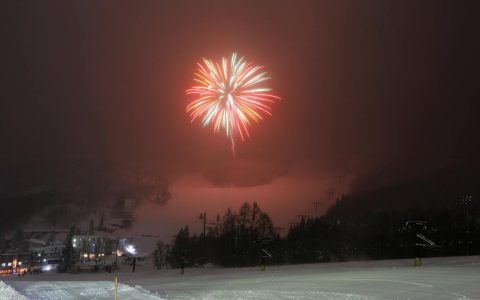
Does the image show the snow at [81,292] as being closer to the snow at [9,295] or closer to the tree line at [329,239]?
the snow at [9,295]

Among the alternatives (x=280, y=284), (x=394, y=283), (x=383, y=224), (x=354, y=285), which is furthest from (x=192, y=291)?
(x=383, y=224)

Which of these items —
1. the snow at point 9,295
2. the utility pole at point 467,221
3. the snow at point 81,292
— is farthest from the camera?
the utility pole at point 467,221

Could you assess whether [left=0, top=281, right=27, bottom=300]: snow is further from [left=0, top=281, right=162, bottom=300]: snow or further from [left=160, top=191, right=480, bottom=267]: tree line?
[left=160, top=191, right=480, bottom=267]: tree line

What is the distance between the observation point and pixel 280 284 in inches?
988

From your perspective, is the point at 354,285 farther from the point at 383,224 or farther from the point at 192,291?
the point at 383,224

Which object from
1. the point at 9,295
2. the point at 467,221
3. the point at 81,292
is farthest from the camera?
the point at 467,221

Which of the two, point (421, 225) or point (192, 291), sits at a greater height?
point (421, 225)

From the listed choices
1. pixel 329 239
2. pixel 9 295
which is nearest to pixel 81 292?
pixel 9 295

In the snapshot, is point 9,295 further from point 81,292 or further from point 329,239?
point 329,239

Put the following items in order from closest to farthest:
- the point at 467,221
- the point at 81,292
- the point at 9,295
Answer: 1. the point at 9,295
2. the point at 81,292
3. the point at 467,221

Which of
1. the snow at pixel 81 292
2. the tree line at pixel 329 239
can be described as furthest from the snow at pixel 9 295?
the tree line at pixel 329 239

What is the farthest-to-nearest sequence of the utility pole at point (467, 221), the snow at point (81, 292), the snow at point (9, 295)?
the utility pole at point (467, 221) → the snow at point (81, 292) → the snow at point (9, 295)

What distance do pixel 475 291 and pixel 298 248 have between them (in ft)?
244

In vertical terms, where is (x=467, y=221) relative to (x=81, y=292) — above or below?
above
